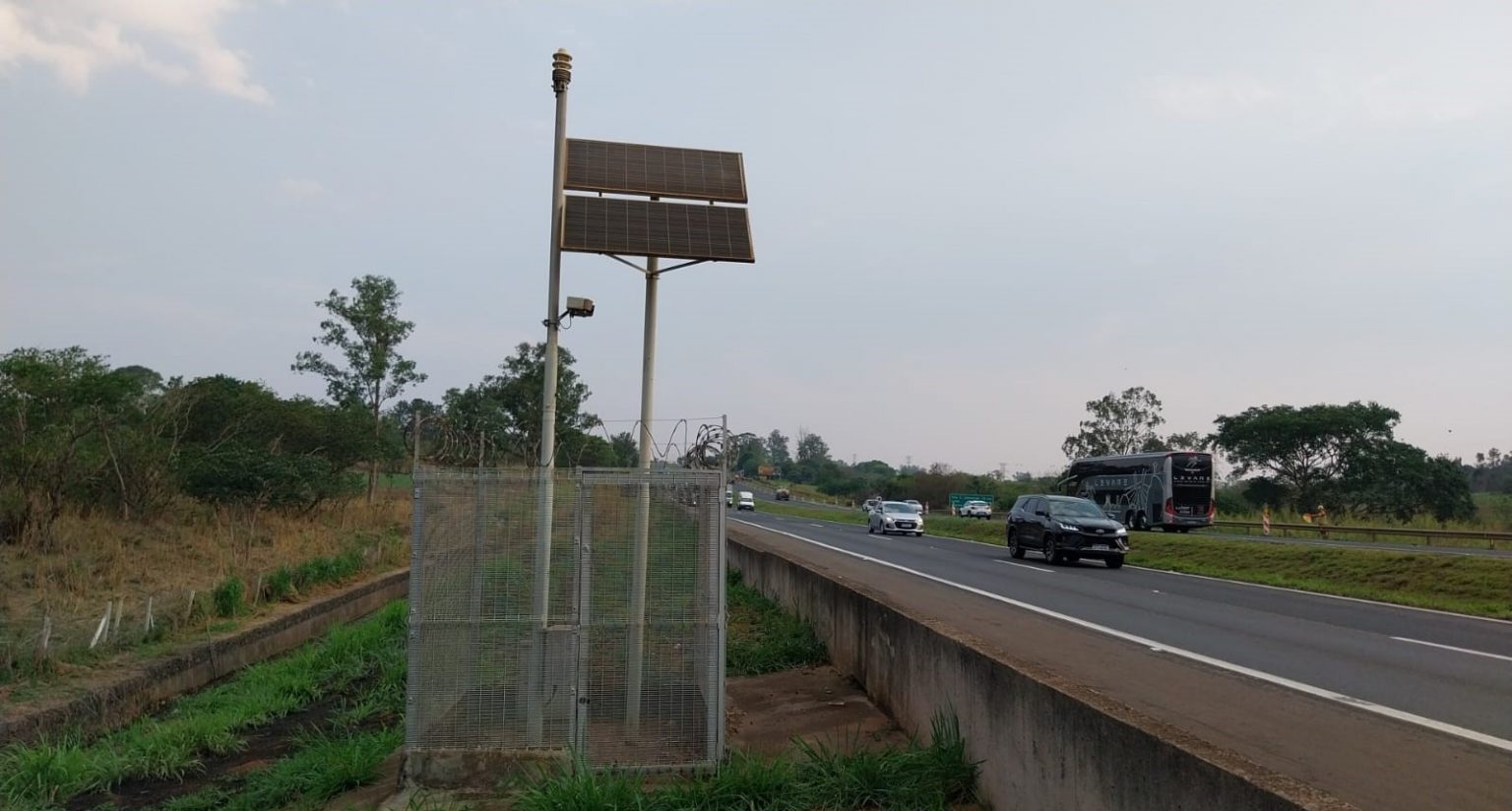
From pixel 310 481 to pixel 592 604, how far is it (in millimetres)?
24622

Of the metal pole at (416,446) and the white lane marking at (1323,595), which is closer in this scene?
the metal pole at (416,446)

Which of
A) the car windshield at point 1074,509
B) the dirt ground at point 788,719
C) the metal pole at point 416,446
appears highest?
the metal pole at point 416,446

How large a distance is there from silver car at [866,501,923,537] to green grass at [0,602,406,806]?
26.9 meters

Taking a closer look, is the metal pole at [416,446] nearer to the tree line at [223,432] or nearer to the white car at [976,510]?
the tree line at [223,432]

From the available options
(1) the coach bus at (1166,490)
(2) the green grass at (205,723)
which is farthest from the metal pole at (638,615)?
(1) the coach bus at (1166,490)

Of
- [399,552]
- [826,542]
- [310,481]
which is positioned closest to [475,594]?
[399,552]

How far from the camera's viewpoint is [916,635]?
7.80 metres

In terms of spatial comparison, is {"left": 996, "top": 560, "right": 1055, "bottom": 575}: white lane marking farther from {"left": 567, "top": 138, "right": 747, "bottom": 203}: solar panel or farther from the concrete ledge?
{"left": 567, "top": 138, "right": 747, "bottom": 203}: solar panel

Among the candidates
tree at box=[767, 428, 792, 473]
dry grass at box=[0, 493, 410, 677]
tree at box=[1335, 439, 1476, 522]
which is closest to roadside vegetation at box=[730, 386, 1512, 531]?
tree at box=[1335, 439, 1476, 522]

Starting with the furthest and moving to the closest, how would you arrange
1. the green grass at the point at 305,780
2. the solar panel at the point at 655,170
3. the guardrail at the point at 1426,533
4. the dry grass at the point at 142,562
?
the guardrail at the point at 1426,533 < the dry grass at the point at 142,562 < the solar panel at the point at 655,170 < the green grass at the point at 305,780

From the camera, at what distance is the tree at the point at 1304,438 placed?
62.5 m

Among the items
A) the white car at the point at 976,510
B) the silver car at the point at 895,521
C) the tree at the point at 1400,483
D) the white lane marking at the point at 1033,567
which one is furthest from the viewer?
the white car at the point at 976,510

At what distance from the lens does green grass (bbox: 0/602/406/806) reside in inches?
355

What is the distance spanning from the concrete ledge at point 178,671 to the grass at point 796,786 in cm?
733
